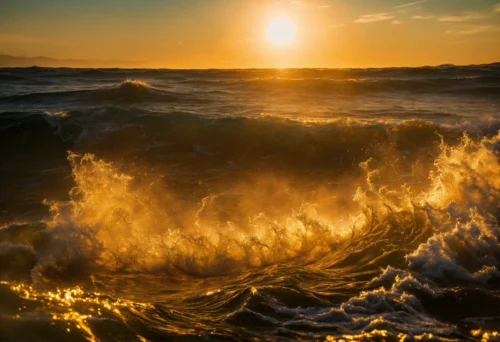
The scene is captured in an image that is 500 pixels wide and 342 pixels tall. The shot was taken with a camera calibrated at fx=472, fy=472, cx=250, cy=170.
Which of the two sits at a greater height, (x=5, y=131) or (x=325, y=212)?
(x=5, y=131)

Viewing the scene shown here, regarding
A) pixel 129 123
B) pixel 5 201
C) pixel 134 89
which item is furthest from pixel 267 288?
pixel 134 89

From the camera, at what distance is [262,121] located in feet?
48.8

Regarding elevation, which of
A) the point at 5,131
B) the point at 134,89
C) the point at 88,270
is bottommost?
the point at 88,270

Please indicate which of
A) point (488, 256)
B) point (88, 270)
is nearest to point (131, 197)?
point (88, 270)

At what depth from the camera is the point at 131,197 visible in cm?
870

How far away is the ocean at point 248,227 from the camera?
4.39 m

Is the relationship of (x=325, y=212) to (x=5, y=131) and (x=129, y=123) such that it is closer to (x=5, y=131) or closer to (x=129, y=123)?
(x=129, y=123)

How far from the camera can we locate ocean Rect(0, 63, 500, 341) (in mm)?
4391

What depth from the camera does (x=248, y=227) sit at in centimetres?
797

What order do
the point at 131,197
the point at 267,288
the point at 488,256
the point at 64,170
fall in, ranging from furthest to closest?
the point at 64,170 < the point at 131,197 < the point at 488,256 < the point at 267,288

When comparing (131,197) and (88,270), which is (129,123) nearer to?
(131,197)

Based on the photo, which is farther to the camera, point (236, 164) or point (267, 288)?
point (236, 164)

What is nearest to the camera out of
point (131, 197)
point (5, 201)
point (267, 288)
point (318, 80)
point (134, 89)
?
point (267, 288)

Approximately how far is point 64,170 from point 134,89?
1000cm
